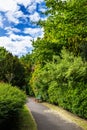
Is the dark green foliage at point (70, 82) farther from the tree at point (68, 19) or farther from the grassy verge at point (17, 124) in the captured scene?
the grassy verge at point (17, 124)

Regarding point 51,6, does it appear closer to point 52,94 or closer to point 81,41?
point 81,41

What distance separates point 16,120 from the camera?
15.9 meters

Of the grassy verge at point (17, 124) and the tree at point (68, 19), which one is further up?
the tree at point (68, 19)

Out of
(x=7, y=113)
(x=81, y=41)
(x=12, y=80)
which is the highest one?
(x=81, y=41)

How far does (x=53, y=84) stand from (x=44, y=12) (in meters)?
7.59

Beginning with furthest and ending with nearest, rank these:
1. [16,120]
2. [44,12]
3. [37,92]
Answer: [37,92] → [44,12] → [16,120]

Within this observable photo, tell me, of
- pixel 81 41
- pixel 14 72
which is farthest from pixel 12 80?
pixel 81 41

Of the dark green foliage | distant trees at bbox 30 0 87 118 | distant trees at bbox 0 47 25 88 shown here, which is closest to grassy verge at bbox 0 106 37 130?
the dark green foliage

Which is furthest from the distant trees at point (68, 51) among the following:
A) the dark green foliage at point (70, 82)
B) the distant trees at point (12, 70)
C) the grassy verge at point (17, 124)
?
the distant trees at point (12, 70)

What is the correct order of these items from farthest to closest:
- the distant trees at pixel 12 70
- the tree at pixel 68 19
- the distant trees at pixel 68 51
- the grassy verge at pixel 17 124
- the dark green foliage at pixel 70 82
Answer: the distant trees at pixel 12 70
the dark green foliage at pixel 70 82
the distant trees at pixel 68 51
the tree at pixel 68 19
the grassy verge at pixel 17 124

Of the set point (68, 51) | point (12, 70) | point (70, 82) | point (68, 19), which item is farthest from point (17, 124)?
point (12, 70)

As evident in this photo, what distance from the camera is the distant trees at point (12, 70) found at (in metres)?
48.9

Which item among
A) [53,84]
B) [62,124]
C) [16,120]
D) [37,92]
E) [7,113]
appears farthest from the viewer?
[37,92]

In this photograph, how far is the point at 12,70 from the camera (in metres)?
49.9
